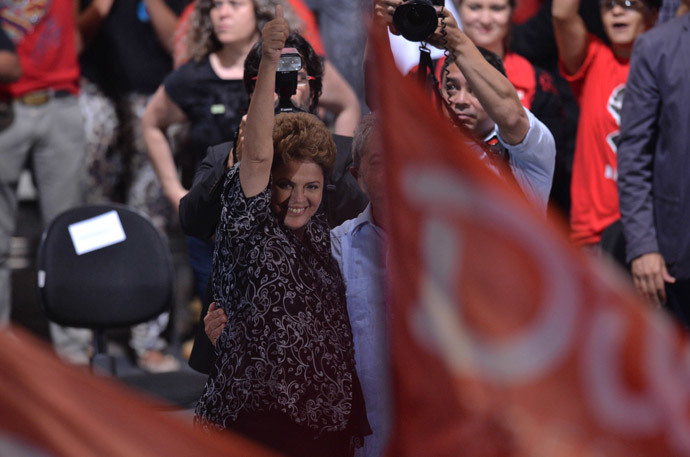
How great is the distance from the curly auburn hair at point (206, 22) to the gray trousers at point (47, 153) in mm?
1268

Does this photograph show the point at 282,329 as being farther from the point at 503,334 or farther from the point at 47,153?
the point at 47,153

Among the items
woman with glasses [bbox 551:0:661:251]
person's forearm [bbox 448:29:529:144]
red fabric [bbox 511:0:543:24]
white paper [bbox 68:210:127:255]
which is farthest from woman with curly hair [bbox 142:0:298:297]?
red fabric [bbox 511:0:543:24]

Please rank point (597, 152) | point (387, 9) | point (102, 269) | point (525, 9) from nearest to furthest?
point (387, 9)
point (102, 269)
point (597, 152)
point (525, 9)

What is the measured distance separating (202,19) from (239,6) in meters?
0.30

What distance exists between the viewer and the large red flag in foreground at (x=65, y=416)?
0.73 m

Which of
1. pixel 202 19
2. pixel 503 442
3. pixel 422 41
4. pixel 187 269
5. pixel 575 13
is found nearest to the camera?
pixel 503 442

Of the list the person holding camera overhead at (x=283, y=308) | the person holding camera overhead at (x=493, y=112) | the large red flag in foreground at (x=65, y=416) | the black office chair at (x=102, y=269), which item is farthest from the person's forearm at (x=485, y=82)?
the black office chair at (x=102, y=269)

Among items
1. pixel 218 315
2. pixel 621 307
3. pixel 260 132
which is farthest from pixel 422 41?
pixel 621 307

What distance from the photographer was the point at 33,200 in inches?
164

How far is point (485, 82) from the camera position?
142 cm

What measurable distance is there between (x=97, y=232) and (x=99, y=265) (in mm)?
87

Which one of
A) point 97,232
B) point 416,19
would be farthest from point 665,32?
point 416,19

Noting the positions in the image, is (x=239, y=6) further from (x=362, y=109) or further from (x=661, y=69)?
(x=661, y=69)

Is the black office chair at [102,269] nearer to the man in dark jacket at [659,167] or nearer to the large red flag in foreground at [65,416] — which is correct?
the man in dark jacket at [659,167]
